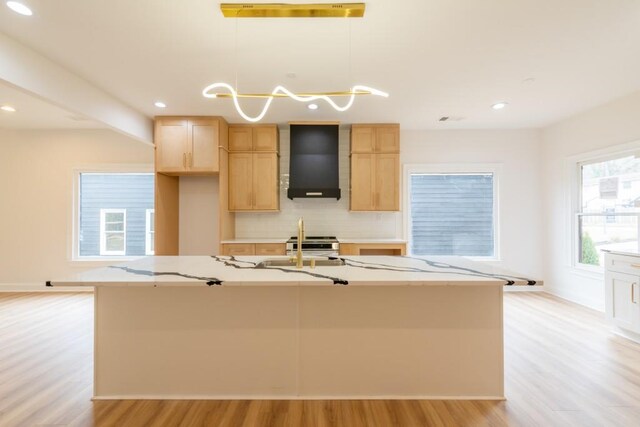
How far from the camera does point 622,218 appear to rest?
3881 mm

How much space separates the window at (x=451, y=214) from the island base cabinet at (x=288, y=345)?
3.22 metres

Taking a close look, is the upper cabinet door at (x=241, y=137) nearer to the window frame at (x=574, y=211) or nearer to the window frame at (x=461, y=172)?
the window frame at (x=461, y=172)

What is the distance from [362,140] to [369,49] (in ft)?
6.72

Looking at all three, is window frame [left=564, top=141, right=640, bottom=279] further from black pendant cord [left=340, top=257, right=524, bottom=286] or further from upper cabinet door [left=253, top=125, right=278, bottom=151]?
upper cabinet door [left=253, top=125, right=278, bottom=151]

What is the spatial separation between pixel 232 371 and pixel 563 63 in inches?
150

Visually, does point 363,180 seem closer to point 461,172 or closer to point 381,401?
point 461,172

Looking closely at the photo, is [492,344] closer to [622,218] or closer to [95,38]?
[622,218]

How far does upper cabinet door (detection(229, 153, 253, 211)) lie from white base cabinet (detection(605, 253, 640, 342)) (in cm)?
437

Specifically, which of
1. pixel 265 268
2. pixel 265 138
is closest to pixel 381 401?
pixel 265 268

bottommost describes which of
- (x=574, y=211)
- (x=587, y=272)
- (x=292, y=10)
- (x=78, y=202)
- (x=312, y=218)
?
(x=587, y=272)

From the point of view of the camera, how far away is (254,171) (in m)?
4.69

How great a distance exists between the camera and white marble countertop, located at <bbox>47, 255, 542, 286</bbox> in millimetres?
1721

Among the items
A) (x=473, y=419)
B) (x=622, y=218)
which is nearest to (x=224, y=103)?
(x=473, y=419)

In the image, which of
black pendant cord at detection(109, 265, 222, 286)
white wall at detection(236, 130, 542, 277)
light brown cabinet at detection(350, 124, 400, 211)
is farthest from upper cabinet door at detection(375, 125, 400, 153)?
black pendant cord at detection(109, 265, 222, 286)
